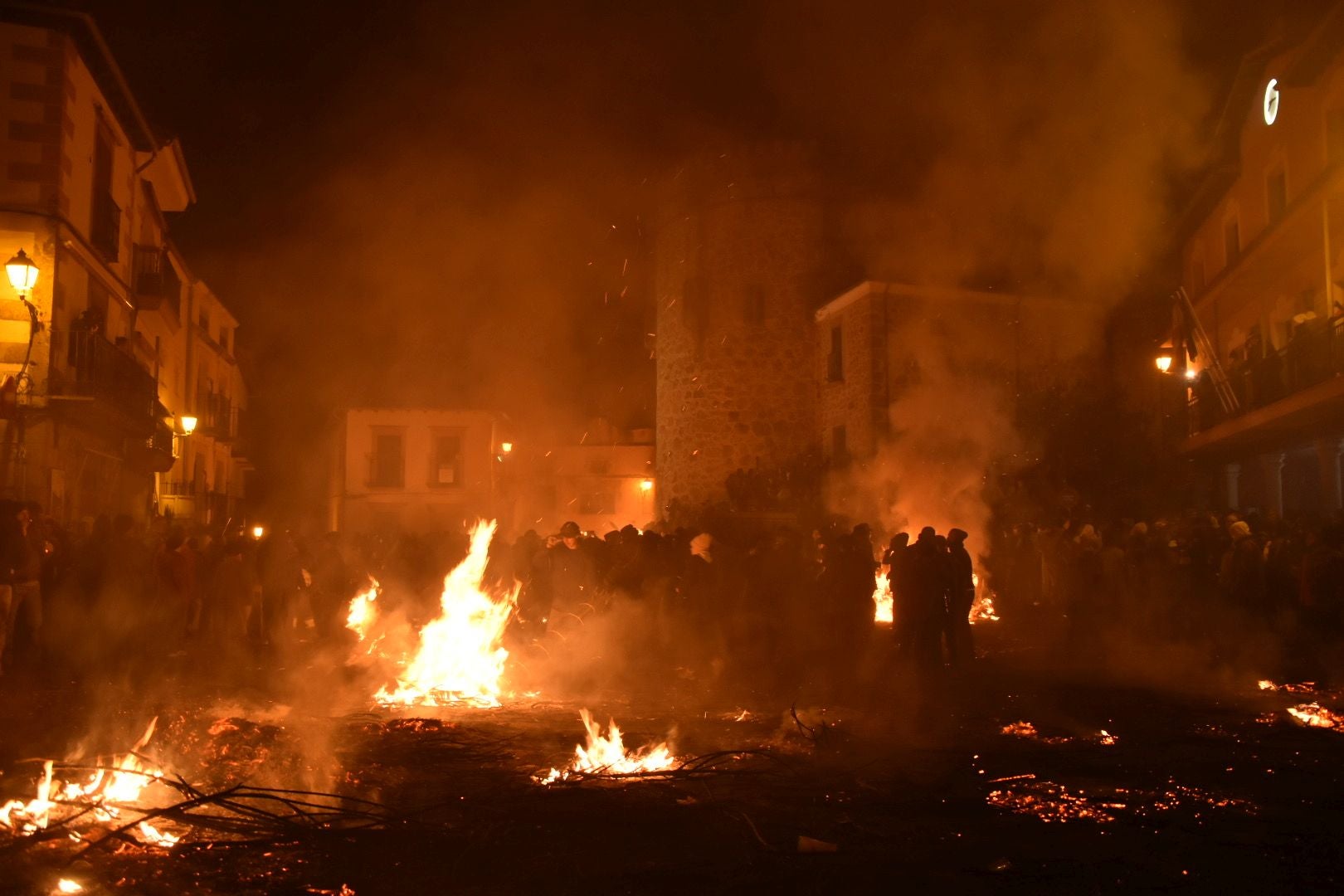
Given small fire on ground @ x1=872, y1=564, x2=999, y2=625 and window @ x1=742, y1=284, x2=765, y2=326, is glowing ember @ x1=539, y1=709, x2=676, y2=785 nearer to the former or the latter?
small fire on ground @ x1=872, y1=564, x2=999, y2=625

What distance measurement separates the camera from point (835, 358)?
77.1 feet

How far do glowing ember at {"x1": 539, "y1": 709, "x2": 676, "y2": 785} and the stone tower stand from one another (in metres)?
18.7

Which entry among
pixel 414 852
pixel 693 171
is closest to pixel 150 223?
pixel 693 171

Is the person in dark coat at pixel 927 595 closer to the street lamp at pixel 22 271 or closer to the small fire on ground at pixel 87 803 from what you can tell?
the small fire on ground at pixel 87 803

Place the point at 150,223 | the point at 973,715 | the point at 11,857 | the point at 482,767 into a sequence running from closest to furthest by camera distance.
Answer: the point at 11,857 < the point at 482,767 < the point at 973,715 < the point at 150,223

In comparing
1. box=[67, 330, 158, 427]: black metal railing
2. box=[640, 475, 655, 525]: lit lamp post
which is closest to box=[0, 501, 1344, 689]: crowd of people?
box=[67, 330, 158, 427]: black metal railing

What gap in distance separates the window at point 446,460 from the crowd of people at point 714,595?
20898 millimetres

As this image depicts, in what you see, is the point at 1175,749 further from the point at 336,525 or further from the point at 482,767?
the point at 336,525

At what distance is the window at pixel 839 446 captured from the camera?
2248cm

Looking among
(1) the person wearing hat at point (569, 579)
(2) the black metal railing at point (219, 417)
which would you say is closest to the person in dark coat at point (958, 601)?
(1) the person wearing hat at point (569, 579)

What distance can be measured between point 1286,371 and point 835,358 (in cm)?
1094

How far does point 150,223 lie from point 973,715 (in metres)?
16.2

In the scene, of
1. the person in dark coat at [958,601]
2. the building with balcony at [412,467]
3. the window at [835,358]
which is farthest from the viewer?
the building with balcony at [412,467]

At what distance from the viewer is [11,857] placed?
13.5 feet
